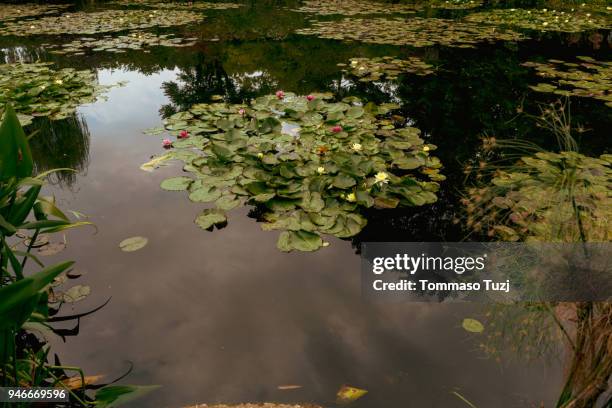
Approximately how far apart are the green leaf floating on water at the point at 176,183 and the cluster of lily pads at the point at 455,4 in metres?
11.0

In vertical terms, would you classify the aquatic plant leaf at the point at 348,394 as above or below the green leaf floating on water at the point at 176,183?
below

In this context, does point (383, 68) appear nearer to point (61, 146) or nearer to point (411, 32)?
point (411, 32)

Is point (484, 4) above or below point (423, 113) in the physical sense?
above

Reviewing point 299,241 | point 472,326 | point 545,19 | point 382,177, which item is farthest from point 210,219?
point 545,19

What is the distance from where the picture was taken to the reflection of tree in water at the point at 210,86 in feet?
17.1

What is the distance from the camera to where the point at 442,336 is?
206 centimetres

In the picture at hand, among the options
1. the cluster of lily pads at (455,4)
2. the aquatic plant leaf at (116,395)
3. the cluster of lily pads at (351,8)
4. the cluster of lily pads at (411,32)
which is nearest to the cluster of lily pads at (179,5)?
the cluster of lily pads at (351,8)

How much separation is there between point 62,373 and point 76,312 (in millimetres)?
402

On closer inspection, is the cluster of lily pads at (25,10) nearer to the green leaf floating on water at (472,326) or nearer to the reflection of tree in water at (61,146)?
the reflection of tree in water at (61,146)

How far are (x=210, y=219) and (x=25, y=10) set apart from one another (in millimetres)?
12864

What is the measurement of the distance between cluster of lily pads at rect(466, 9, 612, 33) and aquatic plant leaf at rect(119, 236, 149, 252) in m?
8.87

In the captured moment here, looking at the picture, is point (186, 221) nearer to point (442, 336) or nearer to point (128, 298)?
point (128, 298)

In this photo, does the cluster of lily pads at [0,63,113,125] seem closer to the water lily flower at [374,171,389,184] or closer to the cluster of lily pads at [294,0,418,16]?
the water lily flower at [374,171,389,184]

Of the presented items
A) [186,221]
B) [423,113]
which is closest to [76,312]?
[186,221]
